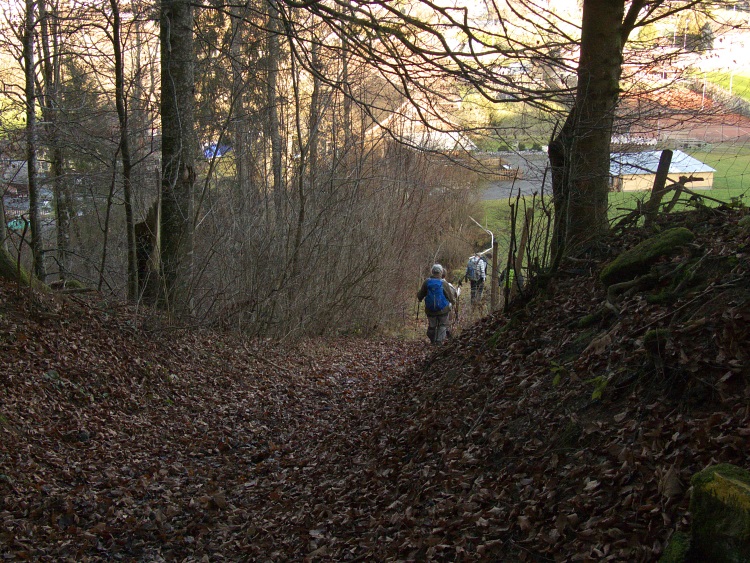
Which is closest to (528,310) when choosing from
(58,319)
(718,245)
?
(718,245)

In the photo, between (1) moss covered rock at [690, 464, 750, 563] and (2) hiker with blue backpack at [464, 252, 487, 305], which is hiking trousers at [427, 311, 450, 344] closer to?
(2) hiker with blue backpack at [464, 252, 487, 305]

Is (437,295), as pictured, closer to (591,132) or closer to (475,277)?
(475,277)

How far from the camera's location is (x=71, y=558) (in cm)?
504

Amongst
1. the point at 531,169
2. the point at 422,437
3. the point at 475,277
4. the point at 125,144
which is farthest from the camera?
the point at 475,277

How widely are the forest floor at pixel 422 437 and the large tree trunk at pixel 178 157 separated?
73.3 inches

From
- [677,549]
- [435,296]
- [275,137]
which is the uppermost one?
[275,137]

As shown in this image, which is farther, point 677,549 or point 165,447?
point 165,447

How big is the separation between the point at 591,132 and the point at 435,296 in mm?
6740

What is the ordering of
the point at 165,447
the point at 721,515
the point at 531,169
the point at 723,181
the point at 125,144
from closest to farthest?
the point at 721,515 → the point at 165,447 → the point at 723,181 → the point at 531,169 → the point at 125,144

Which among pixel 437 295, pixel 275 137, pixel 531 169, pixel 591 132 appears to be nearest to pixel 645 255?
pixel 591 132

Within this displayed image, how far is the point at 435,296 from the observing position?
1395 cm

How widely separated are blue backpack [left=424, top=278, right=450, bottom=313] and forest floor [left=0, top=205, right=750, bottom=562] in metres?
4.20

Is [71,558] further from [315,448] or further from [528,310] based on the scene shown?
[528,310]

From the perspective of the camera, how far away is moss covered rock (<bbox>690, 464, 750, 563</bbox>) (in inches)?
117
